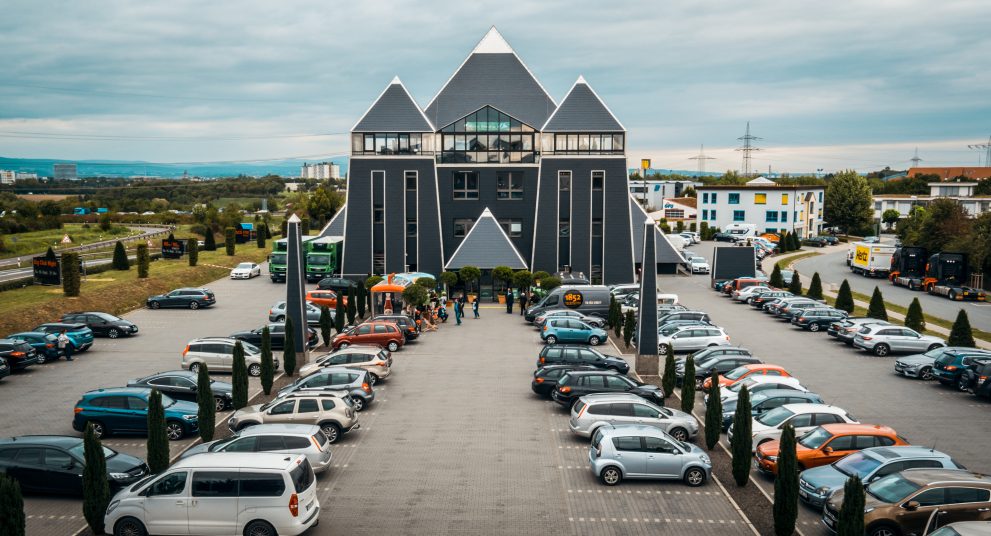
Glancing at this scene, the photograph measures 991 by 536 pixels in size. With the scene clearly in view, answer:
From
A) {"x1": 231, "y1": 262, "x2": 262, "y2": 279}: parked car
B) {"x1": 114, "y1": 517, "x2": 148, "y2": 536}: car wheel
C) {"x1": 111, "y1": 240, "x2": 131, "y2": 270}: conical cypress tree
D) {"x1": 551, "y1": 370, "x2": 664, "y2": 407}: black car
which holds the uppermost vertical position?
{"x1": 111, "y1": 240, "x2": 131, "y2": 270}: conical cypress tree

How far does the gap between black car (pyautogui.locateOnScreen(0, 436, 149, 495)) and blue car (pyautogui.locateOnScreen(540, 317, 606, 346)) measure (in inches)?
893

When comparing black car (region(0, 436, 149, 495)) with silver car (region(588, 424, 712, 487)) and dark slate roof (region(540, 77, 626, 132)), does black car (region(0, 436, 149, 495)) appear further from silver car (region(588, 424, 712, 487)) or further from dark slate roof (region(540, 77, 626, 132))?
dark slate roof (region(540, 77, 626, 132))

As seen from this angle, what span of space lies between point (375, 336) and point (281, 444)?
17.0m

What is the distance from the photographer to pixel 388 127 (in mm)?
55438

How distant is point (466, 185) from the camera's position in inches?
2234

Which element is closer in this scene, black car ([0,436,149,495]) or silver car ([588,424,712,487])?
black car ([0,436,149,495])

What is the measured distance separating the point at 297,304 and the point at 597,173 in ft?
97.2

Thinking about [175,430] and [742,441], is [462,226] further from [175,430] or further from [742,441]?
[742,441]

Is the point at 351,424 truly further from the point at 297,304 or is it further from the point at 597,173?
the point at 597,173

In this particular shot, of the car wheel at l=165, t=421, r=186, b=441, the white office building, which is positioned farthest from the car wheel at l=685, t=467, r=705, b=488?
the white office building

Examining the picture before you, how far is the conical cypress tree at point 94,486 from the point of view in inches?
619

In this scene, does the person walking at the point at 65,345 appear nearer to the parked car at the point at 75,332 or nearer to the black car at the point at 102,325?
the parked car at the point at 75,332

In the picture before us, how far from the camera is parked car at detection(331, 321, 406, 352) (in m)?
35.7

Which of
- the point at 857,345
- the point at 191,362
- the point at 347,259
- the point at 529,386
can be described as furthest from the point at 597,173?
the point at 191,362
